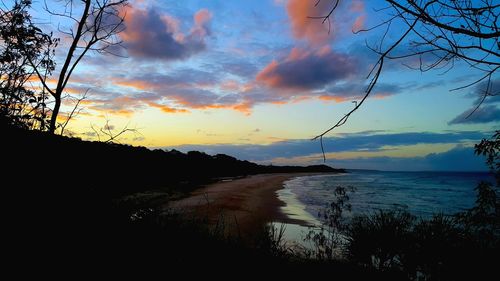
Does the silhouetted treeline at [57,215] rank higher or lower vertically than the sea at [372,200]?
higher

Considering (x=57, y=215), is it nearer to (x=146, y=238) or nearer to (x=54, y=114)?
(x=146, y=238)

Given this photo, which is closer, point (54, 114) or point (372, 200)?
point (54, 114)

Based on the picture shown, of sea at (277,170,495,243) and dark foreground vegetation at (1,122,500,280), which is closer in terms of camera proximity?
dark foreground vegetation at (1,122,500,280)

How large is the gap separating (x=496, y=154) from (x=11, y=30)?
13789 mm

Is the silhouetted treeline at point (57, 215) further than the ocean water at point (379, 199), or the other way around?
the ocean water at point (379, 199)

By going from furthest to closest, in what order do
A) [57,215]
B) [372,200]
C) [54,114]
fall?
[372,200], [54,114], [57,215]

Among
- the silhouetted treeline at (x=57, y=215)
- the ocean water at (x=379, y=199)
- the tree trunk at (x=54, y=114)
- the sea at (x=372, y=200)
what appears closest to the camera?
the silhouetted treeline at (x=57, y=215)

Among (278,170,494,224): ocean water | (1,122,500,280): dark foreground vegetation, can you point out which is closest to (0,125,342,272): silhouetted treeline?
(1,122,500,280): dark foreground vegetation

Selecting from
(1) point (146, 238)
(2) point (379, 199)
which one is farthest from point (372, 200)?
(1) point (146, 238)

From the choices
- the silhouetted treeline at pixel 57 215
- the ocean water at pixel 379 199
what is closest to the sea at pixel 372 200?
the ocean water at pixel 379 199

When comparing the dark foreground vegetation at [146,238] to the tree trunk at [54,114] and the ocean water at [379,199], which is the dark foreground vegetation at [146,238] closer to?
the tree trunk at [54,114]

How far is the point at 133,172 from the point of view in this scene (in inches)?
1380

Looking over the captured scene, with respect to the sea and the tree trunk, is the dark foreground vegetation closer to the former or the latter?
the tree trunk

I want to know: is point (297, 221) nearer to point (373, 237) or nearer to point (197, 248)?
point (373, 237)
